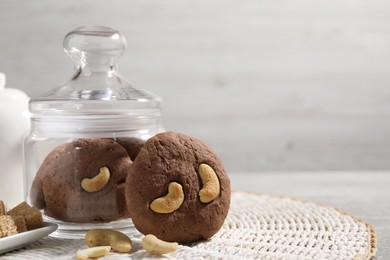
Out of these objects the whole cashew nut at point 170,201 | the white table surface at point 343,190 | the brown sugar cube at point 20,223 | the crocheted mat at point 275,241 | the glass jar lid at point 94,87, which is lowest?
the white table surface at point 343,190

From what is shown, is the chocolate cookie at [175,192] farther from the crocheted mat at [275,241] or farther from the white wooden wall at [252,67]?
the white wooden wall at [252,67]

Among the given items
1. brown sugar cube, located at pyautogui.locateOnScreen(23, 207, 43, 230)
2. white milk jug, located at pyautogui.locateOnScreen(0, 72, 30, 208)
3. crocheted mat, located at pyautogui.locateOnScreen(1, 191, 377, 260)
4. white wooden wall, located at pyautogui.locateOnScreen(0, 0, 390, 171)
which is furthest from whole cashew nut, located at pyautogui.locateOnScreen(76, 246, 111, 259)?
white wooden wall, located at pyautogui.locateOnScreen(0, 0, 390, 171)

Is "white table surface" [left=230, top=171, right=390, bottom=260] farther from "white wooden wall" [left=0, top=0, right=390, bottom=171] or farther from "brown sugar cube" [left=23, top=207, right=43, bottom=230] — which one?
"brown sugar cube" [left=23, top=207, right=43, bottom=230]

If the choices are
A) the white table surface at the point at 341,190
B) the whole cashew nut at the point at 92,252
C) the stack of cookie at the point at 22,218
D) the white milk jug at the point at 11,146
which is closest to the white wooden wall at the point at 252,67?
the white table surface at the point at 341,190

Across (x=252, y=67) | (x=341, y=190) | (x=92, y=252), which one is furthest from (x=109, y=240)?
(x=252, y=67)

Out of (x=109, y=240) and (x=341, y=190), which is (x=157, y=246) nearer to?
(x=109, y=240)

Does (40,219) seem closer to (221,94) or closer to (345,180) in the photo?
(345,180)

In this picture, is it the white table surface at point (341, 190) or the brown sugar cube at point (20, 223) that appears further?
the white table surface at point (341, 190)

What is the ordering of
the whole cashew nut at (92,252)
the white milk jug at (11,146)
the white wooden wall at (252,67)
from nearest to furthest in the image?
1. the whole cashew nut at (92,252)
2. the white milk jug at (11,146)
3. the white wooden wall at (252,67)
